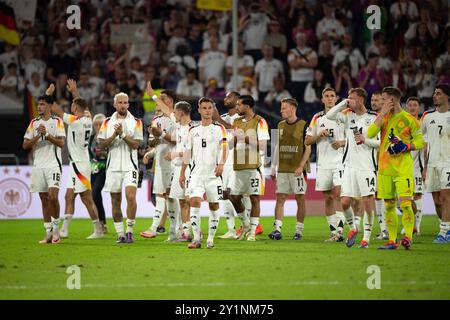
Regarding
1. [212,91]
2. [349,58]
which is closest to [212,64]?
[212,91]

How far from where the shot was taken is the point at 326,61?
26328mm

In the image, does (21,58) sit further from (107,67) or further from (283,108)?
(283,108)

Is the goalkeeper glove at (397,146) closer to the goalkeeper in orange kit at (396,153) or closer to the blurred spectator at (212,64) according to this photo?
the goalkeeper in orange kit at (396,153)

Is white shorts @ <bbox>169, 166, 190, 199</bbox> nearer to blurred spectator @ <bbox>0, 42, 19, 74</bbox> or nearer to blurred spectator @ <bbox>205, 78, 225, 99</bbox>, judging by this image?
blurred spectator @ <bbox>205, 78, 225, 99</bbox>

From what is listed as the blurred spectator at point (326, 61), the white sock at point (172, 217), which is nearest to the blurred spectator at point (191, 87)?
the blurred spectator at point (326, 61)

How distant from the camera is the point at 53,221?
53.3 ft

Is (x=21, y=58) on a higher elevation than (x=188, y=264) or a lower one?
higher

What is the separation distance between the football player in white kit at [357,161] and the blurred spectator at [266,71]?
10844mm

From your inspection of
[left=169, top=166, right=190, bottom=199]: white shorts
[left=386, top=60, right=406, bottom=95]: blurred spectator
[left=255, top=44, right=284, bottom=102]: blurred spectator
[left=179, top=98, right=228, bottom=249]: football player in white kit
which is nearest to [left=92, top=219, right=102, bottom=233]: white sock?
[left=169, top=166, right=190, bottom=199]: white shorts

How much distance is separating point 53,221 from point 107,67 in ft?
38.5

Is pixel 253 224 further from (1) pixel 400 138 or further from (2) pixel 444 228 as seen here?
(1) pixel 400 138

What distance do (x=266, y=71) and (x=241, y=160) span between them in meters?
10.1

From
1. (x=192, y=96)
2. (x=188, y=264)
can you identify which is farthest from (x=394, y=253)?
(x=192, y=96)

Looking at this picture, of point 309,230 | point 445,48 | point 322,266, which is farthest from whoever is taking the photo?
point 445,48
